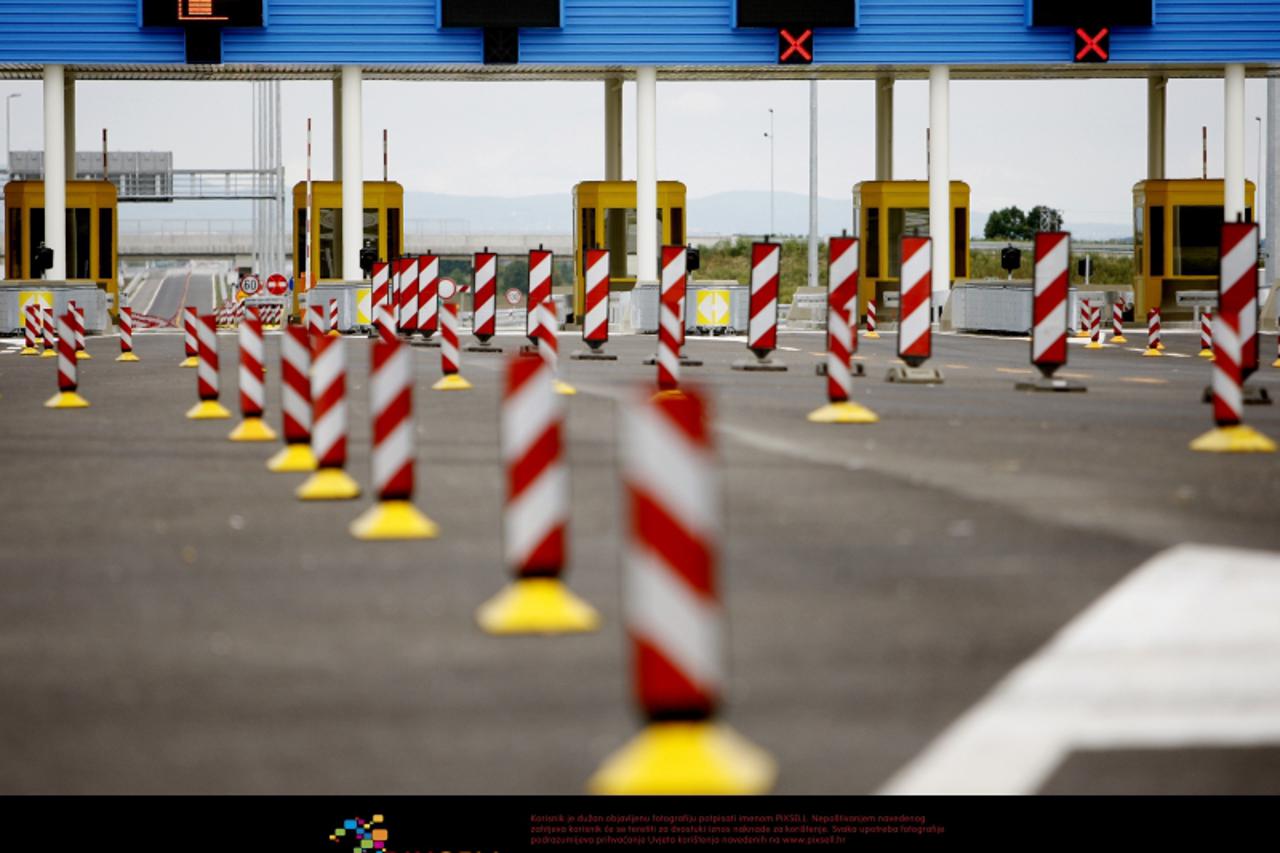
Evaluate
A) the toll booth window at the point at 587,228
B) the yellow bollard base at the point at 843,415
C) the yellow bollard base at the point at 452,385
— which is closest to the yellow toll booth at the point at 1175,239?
the toll booth window at the point at 587,228

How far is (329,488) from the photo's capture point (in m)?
11.4

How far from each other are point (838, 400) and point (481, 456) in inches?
163

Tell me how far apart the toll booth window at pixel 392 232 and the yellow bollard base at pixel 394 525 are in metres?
36.6

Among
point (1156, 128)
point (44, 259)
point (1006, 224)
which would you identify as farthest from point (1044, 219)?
point (44, 259)

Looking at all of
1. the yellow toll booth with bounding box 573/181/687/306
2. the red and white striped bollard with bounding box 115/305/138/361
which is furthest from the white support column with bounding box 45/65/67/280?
the red and white striped bollard with bounding box 115/305/138/361

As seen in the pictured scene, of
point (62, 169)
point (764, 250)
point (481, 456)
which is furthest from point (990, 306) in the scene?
point (481, 456)

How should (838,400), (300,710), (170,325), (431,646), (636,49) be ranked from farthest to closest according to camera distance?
(170,325)
(636,49)
(838,400)
(431,646)
(300,710)

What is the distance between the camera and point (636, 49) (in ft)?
145

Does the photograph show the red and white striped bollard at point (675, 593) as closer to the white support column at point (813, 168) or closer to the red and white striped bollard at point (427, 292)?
the red and white striped bollard at point (427, 292)

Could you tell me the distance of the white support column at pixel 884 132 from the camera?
159ft

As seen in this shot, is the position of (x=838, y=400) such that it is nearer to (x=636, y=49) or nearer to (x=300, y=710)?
(x=300, y=710)

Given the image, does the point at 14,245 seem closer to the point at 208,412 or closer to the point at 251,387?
the point at 208,412

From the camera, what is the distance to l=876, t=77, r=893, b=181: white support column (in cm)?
4847

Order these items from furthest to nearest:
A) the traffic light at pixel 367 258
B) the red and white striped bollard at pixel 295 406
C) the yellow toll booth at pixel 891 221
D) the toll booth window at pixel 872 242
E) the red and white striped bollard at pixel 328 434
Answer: the toll booth window at pixel 872 242 < the yellow toll booth at pixel 891 221 < the traffic light at pixel 367 258 < the red and white striped bollard at pixel 295 406 < the red and white striped bollard at pixel 328 434
